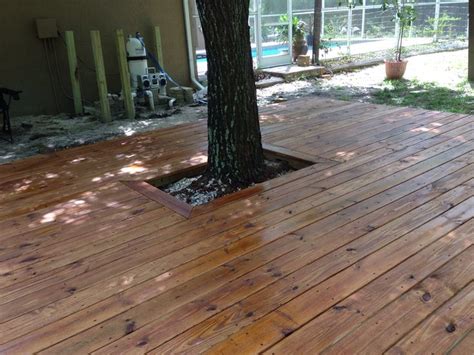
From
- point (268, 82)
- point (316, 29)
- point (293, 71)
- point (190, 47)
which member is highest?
point (316, 29)

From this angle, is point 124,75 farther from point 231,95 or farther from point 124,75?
point 231,95

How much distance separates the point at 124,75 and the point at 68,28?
1.33 metres

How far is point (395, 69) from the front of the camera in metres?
6.91

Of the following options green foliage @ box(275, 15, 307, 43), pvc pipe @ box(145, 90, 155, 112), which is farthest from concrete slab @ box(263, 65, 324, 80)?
pvc pipe @ box(145, 90, 155, 112)

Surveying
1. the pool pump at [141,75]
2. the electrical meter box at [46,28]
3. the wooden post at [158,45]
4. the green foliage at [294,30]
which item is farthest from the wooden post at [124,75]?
the green foliage at [294,30]

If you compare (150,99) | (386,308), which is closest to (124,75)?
(150,99)

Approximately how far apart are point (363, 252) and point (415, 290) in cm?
32

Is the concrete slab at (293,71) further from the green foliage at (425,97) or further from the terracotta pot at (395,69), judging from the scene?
the green foliage at (425,97)

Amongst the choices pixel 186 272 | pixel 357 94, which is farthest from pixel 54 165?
pixel 357 94

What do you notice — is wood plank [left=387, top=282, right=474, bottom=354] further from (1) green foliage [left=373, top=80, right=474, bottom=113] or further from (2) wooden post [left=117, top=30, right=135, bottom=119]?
(2) wooden post [left=117, top=30, right=135, bottom=119]

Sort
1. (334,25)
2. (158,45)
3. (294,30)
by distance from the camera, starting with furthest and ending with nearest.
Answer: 1. (334,25)
2. (294,30)
3. (158,45)

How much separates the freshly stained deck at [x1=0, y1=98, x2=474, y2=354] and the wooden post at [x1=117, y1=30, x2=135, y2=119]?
197 centimetres

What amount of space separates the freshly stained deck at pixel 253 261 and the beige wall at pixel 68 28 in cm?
257

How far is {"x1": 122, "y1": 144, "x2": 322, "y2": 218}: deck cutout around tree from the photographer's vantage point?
8.04ft
